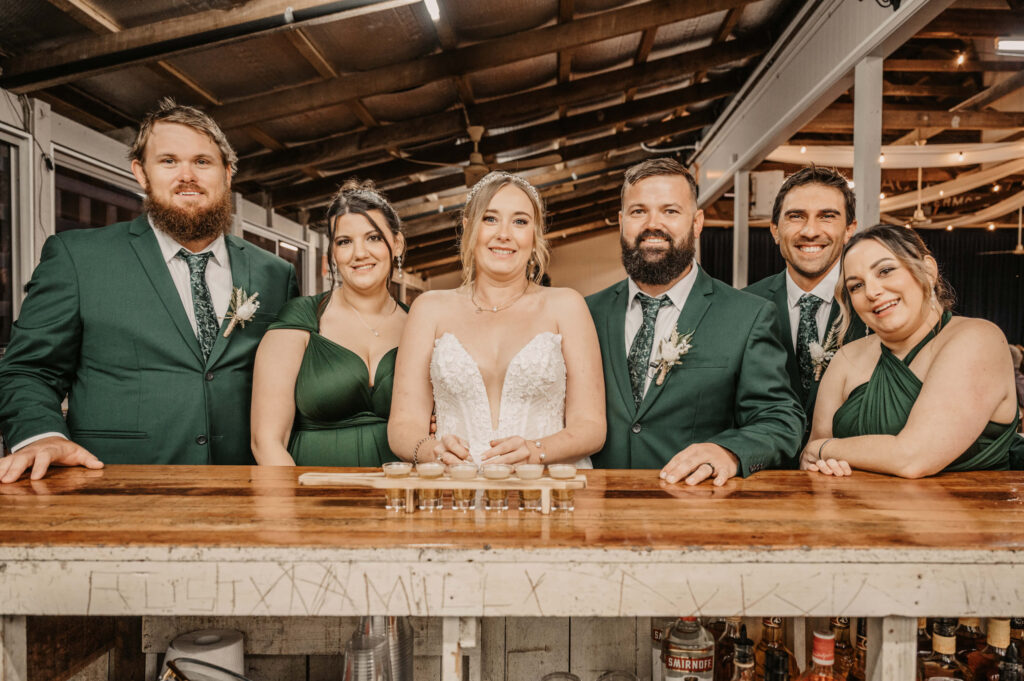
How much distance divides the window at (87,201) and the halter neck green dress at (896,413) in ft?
16.2

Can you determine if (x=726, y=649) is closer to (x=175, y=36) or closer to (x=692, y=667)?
(x=692, y=667)

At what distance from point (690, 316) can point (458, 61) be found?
3707 millimetres

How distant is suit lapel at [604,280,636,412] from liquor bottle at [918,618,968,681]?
99 centimetres

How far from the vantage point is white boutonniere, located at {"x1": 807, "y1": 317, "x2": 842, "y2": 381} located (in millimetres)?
2561

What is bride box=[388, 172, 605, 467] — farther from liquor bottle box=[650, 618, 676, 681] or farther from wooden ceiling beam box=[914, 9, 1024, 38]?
wooden ceiling beam box=[914, 9, 1024, 38]

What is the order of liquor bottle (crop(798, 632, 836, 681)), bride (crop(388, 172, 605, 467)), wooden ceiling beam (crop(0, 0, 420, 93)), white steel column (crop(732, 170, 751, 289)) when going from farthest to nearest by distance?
white steel column (crop(732, 170, 751, 289)), wooden ceiling beam (crop(0, 0, 420, 93)), bride (crop(388, 172, 605, 467)), liquor bottle (crop(798, 632, 836, 681))

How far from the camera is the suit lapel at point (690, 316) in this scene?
2.21 meters

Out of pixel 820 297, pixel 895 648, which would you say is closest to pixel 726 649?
pixel 895 648

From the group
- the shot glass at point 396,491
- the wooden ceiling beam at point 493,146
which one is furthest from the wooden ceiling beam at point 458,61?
the shot glass at point 396,491

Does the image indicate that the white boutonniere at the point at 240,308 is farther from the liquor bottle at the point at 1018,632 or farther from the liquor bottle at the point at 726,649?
the liquor bottle at the point at 1018,632

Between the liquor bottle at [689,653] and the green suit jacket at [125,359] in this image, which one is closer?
the liquor bottle at [689,653]

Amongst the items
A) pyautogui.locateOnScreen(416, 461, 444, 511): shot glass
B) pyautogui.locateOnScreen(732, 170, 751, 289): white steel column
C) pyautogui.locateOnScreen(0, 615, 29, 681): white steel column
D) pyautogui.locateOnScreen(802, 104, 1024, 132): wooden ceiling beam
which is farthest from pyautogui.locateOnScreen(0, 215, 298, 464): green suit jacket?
pyautogui.locateOnScreen(732, 170, 751, 289): white steel column

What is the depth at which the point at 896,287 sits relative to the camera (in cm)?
202

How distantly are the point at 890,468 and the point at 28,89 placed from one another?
4641 mm
